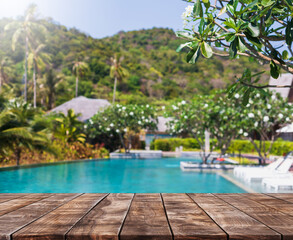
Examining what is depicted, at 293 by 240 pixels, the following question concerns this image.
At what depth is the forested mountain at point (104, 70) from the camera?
54.1 meters

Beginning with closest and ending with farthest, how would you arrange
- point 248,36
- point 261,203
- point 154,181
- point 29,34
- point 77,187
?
1. point 248,36
2. point 261,203
3. point 77,187
4. point 154,181
5. point 29,34

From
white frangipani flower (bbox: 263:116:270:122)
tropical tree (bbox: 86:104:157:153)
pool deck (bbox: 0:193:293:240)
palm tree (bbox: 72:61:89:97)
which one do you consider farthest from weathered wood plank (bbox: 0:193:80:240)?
palm tree (bbox: 72:61:89:97)

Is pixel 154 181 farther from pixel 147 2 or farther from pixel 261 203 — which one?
pixel 147 2

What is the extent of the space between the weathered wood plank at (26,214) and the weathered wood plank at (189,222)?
1109 millimetres

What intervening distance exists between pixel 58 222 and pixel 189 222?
1.01 metres

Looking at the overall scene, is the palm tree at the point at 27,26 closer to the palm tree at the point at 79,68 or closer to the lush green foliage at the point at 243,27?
the palm tree at the point at 79,68

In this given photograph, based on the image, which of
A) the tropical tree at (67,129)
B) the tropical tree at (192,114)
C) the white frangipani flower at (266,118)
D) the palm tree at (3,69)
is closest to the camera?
the white frangipani flower at (266,118)

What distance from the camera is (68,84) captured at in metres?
59.1

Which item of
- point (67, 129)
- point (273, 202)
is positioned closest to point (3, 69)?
point (67, 129)

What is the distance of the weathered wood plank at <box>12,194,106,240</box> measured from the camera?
2.06 m

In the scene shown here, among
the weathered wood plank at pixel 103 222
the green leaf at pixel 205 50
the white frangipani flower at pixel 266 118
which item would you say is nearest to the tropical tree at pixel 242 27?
the green leaf at pixel 205 50

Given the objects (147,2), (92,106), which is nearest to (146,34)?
(147,2)

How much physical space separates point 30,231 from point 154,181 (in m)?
11.5

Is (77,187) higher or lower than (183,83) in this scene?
lower
